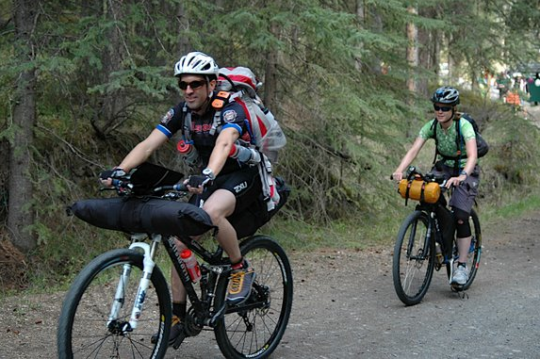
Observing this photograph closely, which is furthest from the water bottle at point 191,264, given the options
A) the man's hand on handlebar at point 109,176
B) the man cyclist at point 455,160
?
the man cyclist at point 455,160

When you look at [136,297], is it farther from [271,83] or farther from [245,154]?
[271,83]

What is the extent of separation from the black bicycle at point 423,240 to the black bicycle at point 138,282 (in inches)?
116

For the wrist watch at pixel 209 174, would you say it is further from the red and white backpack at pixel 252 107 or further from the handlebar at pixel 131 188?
the red and white backpack at pixel 252 107

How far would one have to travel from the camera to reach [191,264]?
205 inches

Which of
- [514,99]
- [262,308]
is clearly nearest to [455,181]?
[262,308]

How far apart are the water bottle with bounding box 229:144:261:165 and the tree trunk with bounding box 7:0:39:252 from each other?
4.52 m

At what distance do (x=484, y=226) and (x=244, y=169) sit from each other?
962 cm

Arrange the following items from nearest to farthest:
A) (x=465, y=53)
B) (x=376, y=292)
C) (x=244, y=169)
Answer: (x=244, y=169)
(x=376, y=292)
(x=465, y=53)

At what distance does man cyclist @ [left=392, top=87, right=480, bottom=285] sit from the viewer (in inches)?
317

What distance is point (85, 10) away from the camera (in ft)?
34.8

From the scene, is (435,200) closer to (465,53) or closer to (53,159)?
(53,159)

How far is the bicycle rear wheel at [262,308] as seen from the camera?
5.72 meters

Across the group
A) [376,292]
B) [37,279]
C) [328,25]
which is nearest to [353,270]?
[376,292]

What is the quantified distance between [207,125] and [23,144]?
5057mm
